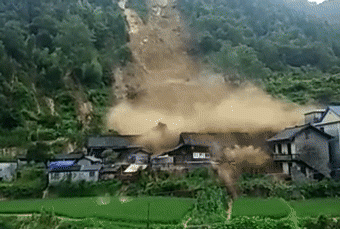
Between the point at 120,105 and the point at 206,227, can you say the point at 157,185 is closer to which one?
the point at 206,227

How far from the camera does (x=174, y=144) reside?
255 inches

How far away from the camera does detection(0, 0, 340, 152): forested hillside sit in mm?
6965

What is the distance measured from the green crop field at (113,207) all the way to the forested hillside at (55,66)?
1.17m

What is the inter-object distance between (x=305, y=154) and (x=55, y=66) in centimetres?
506

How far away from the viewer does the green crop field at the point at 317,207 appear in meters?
5.38

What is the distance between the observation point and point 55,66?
289 inches

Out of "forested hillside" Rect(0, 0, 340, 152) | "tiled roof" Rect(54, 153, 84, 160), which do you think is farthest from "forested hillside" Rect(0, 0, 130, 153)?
"tiled roof" Rect(54, 153, 84, 160)

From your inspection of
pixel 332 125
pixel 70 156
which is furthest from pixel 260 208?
pixel 70 156

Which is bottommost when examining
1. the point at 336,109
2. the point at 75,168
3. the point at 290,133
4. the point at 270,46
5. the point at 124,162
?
the point at 75,168

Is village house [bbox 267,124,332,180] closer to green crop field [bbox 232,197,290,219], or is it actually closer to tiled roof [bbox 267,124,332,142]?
tiled roof [bbox 267,124,332,142]

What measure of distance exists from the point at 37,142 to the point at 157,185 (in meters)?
2.41

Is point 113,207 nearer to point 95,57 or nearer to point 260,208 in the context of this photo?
point 260,208

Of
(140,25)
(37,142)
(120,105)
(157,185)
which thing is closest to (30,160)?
(37,142)

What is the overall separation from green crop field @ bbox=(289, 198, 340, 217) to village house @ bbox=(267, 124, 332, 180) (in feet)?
1.48
